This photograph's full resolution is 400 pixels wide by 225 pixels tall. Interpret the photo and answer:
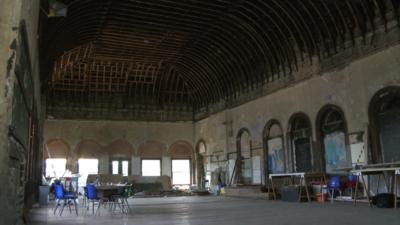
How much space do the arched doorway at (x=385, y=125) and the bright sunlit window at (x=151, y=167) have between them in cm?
1658

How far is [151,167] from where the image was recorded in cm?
2702

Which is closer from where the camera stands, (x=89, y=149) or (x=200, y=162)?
(x=89, y=149)

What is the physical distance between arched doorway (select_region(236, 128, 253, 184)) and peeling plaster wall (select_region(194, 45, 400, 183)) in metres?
0.46

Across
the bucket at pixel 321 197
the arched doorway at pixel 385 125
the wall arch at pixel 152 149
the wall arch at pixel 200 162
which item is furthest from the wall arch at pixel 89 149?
the arched doorway at pixel 385 125

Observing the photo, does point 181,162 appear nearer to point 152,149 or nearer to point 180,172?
point 180,172

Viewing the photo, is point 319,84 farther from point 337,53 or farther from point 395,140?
point 395,140

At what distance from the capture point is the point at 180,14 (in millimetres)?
16766

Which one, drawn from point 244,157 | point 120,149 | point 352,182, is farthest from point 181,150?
point 352,182

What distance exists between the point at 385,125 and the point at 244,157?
952 centimetres

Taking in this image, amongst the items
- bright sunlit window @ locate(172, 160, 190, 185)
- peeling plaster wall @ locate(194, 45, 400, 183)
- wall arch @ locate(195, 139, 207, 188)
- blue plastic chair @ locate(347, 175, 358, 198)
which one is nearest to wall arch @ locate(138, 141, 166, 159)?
bright sunlit window @ locate(172, 160, 190, 185)

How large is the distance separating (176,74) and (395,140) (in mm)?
15894

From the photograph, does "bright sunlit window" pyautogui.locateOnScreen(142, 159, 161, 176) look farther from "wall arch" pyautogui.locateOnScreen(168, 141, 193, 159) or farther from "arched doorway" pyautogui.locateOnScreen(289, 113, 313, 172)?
"arched doorway" pyautogui.locateOnScreen(289, 113, 313, 172)

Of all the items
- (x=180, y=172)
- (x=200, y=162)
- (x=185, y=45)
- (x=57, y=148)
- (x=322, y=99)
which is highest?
(x=185, y=45)

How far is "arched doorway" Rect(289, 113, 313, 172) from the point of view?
1681 centimetres
